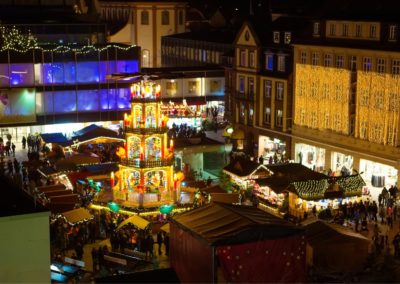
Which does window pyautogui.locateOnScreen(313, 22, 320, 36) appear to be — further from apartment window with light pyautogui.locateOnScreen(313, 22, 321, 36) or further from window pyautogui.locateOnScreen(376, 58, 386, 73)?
window pyautogui.locateOnScreen(376, 58, 386, 73)

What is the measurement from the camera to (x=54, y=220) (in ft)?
114

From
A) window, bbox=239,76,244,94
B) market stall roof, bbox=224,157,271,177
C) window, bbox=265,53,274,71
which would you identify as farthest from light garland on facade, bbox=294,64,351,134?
window, bbox=239,76,244,94

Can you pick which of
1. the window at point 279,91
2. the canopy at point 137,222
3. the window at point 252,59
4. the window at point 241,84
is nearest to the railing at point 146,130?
the canopy at point 137,222

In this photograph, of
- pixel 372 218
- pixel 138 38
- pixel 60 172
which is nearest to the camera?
pixel 372 218

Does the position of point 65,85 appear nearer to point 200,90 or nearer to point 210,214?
point 200,90

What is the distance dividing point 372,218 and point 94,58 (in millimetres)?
32088

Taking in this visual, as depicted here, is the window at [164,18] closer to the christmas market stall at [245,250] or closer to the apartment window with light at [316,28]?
the apartment window with light at [316,28]

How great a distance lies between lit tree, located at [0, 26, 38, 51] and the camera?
5862cm

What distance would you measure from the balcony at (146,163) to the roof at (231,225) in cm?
1154

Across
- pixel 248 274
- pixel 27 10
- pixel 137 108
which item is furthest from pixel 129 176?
pixel 27 10

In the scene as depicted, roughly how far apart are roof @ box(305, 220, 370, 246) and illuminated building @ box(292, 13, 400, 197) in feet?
45.5

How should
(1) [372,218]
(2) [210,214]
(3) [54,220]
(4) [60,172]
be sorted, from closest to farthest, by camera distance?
(2) [210,214]
(3) [54,220]
(1) [372,218]
(4) [60,172]

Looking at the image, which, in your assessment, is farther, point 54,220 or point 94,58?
point 94,58

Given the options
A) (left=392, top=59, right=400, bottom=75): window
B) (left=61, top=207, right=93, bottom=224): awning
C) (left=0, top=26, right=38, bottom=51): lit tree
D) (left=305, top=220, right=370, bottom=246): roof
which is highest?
(left=0, top=26, right=38, bottom=51): lit tree
